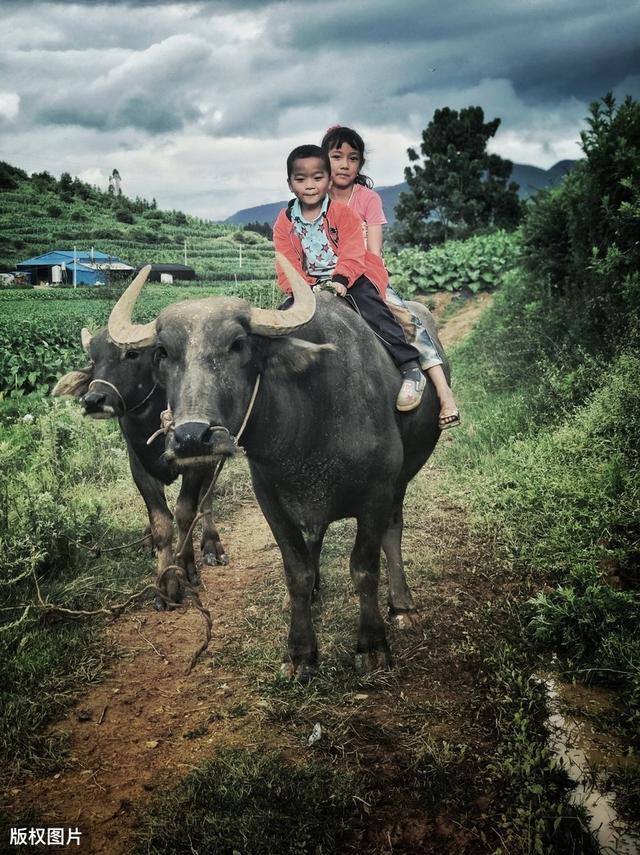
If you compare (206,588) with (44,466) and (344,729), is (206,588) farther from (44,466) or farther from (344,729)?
(44,466)

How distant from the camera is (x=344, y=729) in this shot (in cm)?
298

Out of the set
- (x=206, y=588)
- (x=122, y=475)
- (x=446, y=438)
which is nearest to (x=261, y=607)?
(x=206, y=588)

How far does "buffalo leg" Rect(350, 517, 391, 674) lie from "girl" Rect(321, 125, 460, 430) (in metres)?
1.23

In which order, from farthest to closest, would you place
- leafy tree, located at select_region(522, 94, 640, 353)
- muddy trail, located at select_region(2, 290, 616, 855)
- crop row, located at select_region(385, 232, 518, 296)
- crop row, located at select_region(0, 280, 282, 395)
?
crop row, located at select_region(385, 232, 518, 296), crop row, located at select_region(0, 280, 282, 395), leafy tree, located at select_region(522, 94, 640, 353), muddy trail, located at select_region(2, 290, 616, 855)

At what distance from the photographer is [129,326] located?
298cm

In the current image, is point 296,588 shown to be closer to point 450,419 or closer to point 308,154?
point 450,419

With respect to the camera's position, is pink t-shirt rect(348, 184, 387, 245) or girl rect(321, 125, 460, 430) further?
pink t-shirt rect(348, 184, 387, 245)

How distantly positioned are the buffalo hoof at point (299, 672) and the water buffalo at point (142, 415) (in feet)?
4.39

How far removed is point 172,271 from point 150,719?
727 cm

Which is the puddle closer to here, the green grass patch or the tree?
the green grass patch

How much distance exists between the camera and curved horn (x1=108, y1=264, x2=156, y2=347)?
2881mm

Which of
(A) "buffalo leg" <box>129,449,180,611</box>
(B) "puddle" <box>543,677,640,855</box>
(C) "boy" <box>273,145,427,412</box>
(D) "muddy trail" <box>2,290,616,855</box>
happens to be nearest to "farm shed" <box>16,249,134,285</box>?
(A) "buffalo leg" <box>129,449,180,611</box>

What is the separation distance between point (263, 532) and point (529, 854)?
3831 mm

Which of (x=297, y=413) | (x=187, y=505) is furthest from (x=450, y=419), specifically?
(x=187, y=505)
